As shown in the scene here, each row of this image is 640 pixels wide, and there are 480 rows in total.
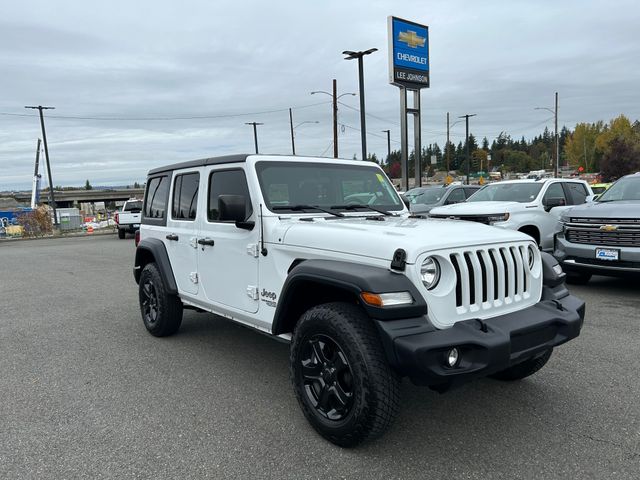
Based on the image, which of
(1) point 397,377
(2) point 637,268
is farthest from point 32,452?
(2) point 637,268

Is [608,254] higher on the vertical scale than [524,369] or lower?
higher

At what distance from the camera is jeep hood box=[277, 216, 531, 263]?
2979 mm

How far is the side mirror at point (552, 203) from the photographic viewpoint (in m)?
9.09

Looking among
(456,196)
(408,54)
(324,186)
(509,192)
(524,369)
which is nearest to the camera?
(524,369)

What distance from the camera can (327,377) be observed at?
3154 millimetres

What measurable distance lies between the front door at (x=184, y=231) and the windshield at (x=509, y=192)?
282 inches

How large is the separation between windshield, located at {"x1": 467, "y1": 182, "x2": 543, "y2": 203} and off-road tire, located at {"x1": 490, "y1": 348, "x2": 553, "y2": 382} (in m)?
6.61

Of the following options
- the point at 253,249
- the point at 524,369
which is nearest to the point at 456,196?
the point at 524,369

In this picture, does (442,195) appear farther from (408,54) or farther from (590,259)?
(408,54)

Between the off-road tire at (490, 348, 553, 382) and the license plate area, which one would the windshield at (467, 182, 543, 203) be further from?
the off-road tire at (490, 348, 553, 382)

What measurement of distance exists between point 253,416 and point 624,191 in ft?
23.7

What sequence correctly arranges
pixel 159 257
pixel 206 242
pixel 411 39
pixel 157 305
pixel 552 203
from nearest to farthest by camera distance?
pixel 206 242
pixel 159 257
pixel 157 305
pixel 552 203
pixel 411 39

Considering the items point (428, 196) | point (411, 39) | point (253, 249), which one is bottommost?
point (428, 196)

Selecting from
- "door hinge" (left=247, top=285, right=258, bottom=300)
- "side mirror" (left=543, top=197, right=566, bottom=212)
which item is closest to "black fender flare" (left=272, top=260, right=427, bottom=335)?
"door hinge" (left=247, top=285, right=258, bottom=300)
